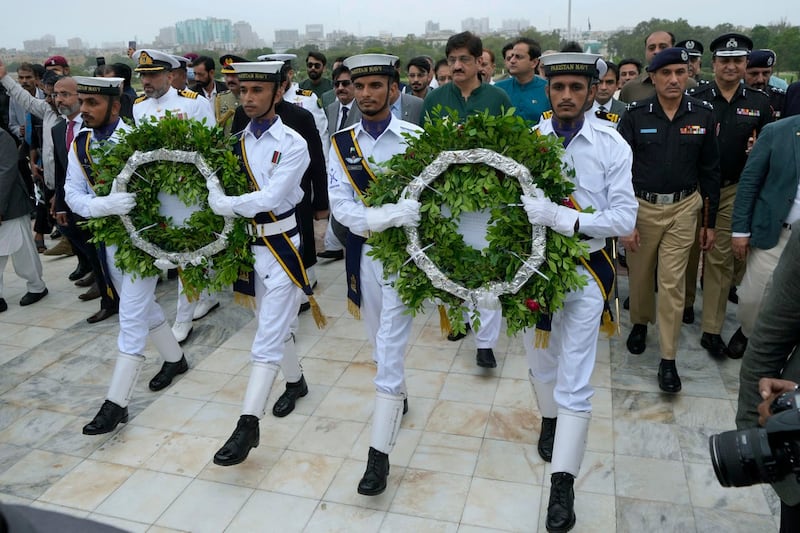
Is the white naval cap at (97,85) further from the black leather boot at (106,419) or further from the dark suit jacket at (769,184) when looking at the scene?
the dark suit jacket at (769,184)

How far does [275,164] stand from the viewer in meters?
4.38

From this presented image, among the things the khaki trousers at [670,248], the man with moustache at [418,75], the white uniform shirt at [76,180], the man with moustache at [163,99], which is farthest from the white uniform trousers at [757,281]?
the man with moustache at [418,75]

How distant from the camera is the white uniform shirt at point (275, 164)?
4.27m

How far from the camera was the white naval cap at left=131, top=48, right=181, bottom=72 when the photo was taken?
6484 mm

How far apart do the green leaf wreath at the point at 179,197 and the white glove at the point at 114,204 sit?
0.06m

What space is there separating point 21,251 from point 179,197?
141 inches

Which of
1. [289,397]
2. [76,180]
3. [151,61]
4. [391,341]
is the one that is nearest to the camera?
[391,341]

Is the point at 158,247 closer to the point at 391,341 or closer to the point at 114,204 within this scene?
the point at 114,204

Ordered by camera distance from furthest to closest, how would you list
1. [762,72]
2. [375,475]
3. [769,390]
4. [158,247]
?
[762,72], [158,247], [375,475], [769,390]

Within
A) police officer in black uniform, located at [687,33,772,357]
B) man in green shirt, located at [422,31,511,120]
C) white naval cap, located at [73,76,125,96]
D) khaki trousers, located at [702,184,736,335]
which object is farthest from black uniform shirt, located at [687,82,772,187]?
white naval cap, located at [73,76,125,96]

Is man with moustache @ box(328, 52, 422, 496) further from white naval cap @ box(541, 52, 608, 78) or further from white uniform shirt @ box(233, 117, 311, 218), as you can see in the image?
white naval cap @ box(541, 52, 608, 78)

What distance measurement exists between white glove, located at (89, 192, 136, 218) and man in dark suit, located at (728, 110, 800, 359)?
3907 millimetres

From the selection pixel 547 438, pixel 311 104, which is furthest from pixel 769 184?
pixel 311 104

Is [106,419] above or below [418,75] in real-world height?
below
